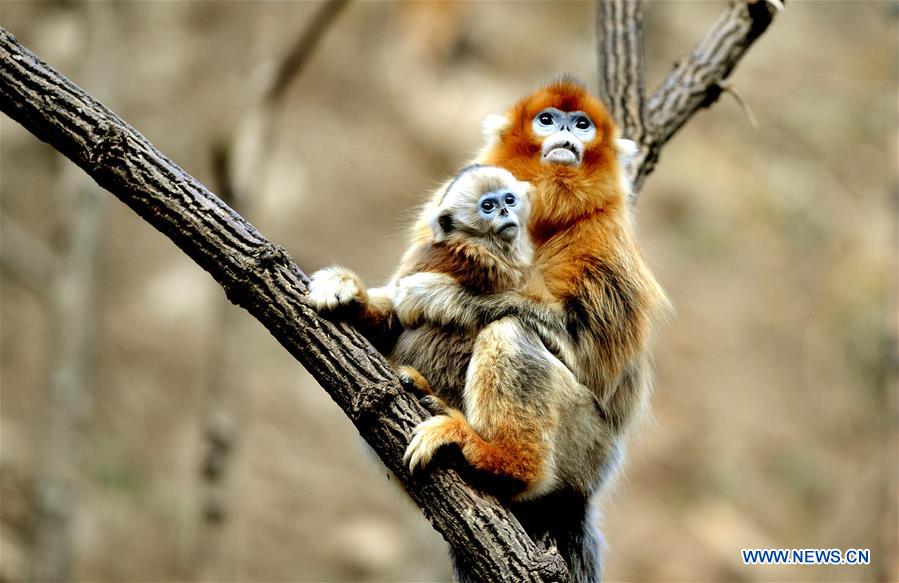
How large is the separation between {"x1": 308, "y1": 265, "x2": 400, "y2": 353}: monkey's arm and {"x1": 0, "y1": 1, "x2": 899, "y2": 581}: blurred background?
180 inches

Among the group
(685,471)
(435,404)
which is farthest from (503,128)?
(685,471)

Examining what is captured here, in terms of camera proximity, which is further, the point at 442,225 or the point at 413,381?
the point at 442,225

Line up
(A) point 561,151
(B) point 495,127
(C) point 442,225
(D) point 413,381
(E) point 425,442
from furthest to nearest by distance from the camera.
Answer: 1. (B) point 495,127
2. (A) point 561,151
3. (C) point 442,225
4. (D) point 413,381
5. (E) point 425,442

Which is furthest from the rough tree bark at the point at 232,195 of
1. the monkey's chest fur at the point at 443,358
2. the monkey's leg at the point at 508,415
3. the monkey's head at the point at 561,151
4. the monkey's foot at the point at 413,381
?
the monkey's leg at the point at 508,415

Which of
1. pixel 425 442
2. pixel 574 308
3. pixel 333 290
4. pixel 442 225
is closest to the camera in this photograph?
pixel 425 442

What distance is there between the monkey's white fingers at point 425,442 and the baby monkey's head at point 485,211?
0.79 metres

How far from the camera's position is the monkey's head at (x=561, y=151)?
3766 mm

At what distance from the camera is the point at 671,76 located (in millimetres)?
4820

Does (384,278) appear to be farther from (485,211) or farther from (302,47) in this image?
(485,211)

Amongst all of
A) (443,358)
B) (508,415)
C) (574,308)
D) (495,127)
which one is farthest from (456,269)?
(495,127)

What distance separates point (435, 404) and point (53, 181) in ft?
27.8

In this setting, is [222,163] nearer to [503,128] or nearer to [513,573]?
[503,128]

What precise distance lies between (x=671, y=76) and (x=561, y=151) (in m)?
1.26

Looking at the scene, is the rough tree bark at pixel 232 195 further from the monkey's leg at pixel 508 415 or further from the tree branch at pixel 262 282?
the monkey's leg at pixel 508 415
